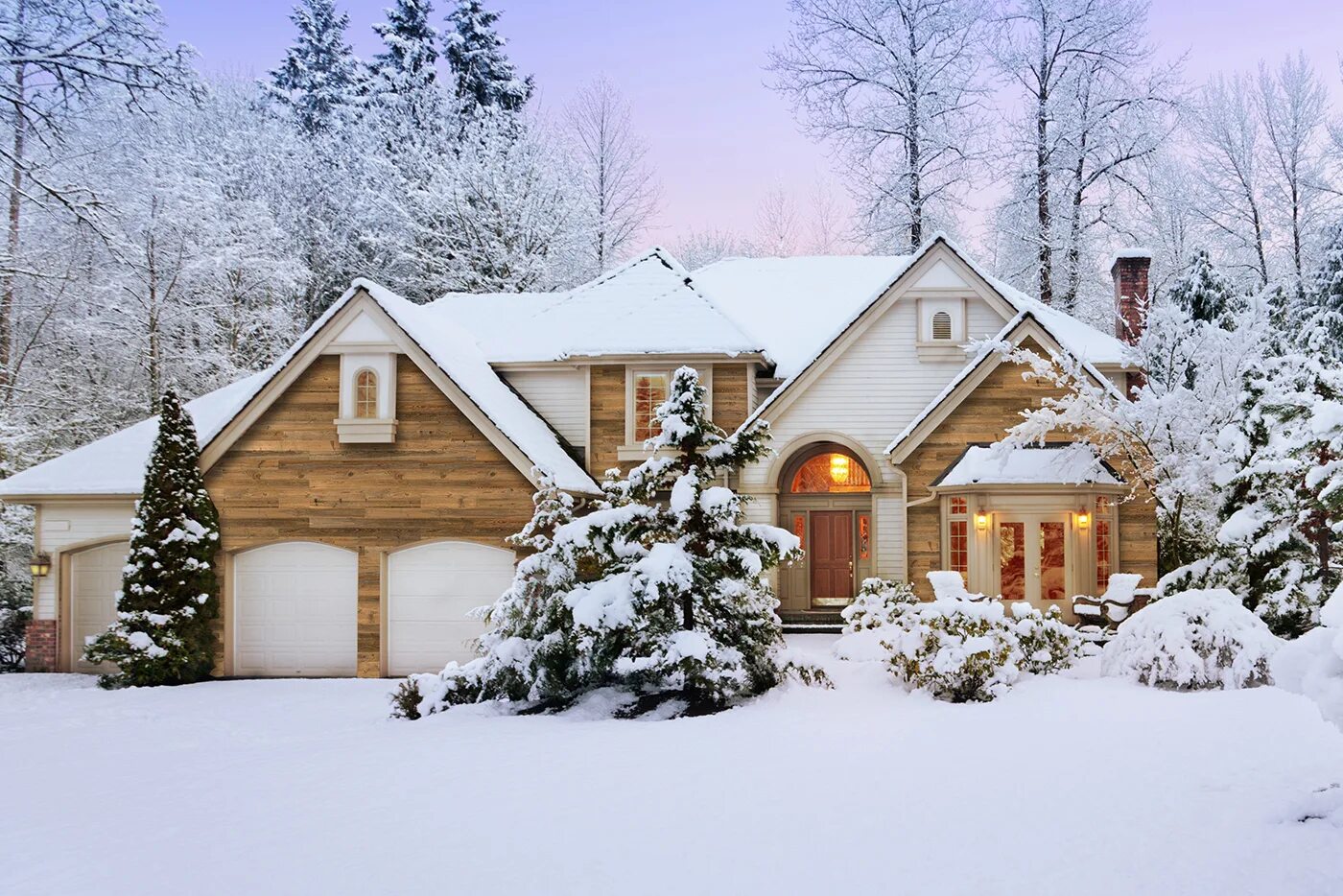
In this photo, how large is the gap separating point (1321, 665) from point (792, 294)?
18.2 metres

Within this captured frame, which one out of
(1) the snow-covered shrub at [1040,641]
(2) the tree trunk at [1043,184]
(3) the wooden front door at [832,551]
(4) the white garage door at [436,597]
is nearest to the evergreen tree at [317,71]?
(2) the tree trunk at [1043,184]

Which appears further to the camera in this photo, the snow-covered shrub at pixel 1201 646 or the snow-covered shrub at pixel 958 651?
the snow-covered shrub at pixel 958 651

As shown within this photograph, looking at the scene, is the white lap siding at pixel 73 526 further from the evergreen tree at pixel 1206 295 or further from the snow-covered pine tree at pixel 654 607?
the evergreen tree at pixel 1206 295

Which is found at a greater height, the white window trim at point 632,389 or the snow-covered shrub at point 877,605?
the white window trim at point 632,389

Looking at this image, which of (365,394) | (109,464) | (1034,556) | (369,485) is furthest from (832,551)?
(109,464)

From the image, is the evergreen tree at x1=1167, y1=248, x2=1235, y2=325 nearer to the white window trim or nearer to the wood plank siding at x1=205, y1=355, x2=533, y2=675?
the white window trim

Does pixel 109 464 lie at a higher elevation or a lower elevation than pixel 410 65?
lower

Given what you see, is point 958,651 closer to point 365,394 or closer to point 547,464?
point 547,464

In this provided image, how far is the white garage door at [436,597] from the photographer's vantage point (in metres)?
16.3

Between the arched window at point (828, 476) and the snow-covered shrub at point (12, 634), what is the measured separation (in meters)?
14.4

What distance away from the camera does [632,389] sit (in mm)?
18891

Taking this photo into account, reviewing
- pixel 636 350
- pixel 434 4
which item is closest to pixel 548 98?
pixel 434 4

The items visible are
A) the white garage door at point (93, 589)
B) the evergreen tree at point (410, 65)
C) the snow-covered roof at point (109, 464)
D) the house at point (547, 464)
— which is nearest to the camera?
the house at point (547, 464)

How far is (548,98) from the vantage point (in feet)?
116
